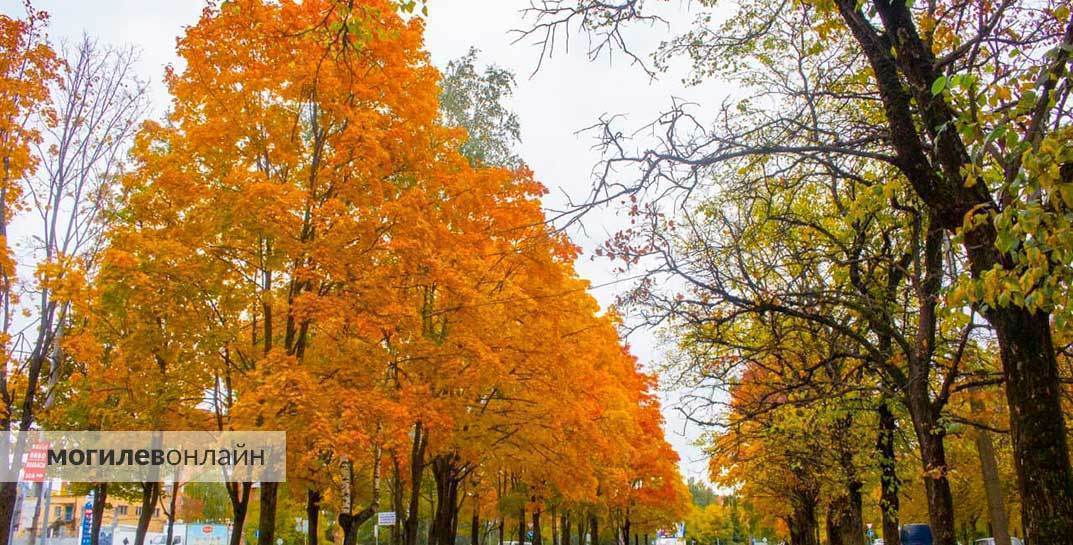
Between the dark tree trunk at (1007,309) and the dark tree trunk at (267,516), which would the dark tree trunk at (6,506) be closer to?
the dark tree trunk at (267,516)

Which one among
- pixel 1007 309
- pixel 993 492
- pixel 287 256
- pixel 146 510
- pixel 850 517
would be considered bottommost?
pixel 850 517

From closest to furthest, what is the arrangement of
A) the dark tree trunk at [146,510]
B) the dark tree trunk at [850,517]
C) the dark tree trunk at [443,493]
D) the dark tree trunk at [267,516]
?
the dark tree trunk at [267,516]
the dark tree trunk at [850,517]
the dark tree trunk at [443,493]
the dark tree trunk at [146,510]

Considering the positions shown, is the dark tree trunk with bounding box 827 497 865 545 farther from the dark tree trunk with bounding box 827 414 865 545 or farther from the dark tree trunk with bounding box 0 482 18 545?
the dark tree trunk with bounding box 0 482 18 545

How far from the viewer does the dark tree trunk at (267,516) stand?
11617mm

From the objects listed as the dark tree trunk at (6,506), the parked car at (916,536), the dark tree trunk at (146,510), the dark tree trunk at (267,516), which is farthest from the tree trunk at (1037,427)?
the parked car at (916,536)

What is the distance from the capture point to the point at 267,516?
39.0 feet

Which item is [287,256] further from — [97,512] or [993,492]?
[97,512]

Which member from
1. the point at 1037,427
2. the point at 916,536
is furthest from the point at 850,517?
the point at 916,536

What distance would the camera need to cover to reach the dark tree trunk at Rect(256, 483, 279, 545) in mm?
11617

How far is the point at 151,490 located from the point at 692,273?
58.6 ft

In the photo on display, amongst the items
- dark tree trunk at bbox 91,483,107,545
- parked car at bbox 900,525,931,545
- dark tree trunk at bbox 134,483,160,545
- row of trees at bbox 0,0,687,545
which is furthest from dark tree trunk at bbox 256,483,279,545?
parked car at bbox 900,525,931,545

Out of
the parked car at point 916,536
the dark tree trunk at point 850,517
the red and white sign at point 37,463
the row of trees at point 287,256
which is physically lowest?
the parked car at point 916,536

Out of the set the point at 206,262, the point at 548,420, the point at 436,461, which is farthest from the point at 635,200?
the point at 436,461

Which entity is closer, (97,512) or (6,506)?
(6,506)
